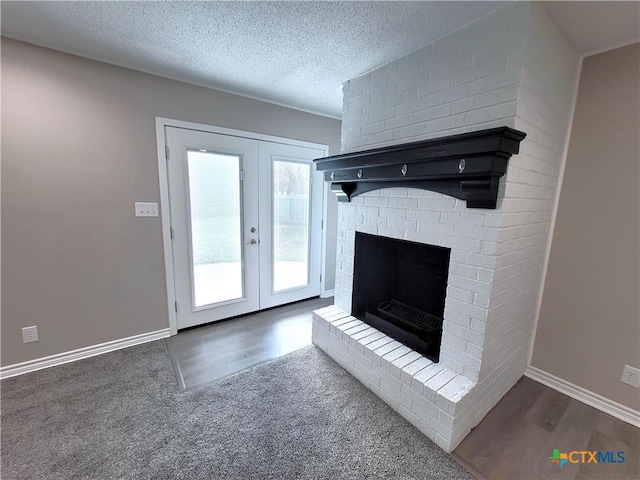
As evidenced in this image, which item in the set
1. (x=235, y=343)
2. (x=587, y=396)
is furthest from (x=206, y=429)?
(x=587, y=396)

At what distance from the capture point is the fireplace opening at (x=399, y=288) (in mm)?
2035

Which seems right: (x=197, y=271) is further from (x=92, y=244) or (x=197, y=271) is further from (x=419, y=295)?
(x=419, y=295)

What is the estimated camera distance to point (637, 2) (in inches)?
50.9

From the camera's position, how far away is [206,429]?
1604mm

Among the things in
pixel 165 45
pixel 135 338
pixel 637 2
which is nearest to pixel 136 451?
pixel 135 338

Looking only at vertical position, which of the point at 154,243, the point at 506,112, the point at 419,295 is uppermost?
the point at 506,112

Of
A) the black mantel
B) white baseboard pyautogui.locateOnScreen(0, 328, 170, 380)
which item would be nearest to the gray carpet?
white baseboard pyautogui.locateOnScreen(0, 328, 170, 380)

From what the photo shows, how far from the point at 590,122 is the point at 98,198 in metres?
3.63

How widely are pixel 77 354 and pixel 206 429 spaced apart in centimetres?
150

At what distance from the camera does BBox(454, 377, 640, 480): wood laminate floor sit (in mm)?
1425

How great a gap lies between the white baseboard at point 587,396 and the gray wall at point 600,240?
0.04m

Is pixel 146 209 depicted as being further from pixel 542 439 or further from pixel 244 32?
pixel 542 439

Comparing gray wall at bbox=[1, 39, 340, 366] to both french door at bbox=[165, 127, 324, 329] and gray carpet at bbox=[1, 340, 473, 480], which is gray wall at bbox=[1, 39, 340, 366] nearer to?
french door at bbox=[165, 127, 324, 329]

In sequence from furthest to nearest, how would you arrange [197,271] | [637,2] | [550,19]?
[197,271] → [550,19] → [637,2]
